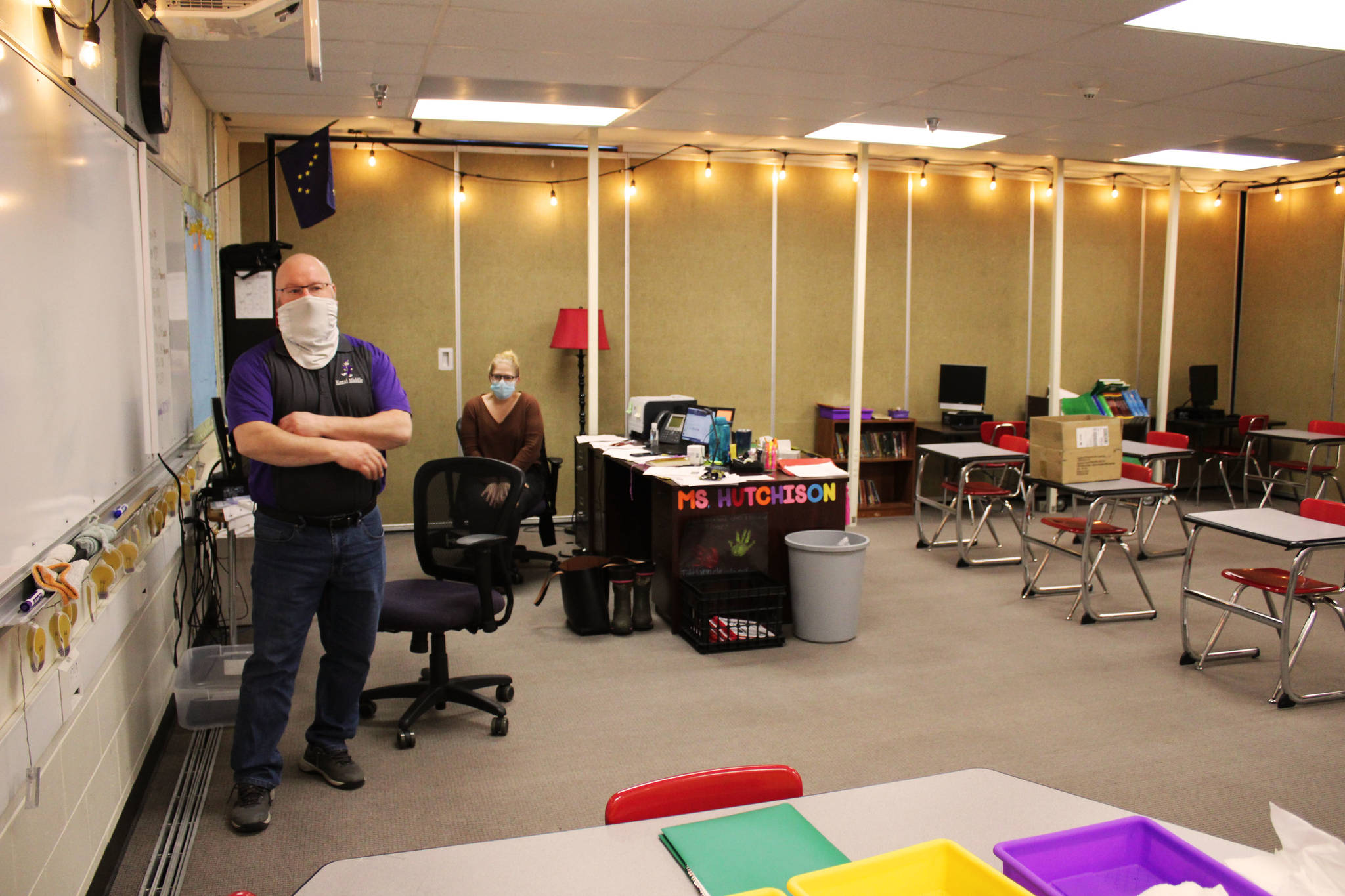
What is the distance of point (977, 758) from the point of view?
12.0 ft

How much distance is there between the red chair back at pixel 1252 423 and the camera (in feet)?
29.2

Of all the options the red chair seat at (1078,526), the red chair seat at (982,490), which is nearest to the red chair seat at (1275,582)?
the red chair seat at (1078,526)

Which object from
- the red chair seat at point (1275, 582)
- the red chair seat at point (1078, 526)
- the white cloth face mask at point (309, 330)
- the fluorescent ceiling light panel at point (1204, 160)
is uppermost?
the fluorescent ceiling light panel at point (1204, 160)

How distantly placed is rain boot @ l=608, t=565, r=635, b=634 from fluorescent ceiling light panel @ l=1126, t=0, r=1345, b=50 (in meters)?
3.65

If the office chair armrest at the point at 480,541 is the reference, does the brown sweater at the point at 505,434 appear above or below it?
above

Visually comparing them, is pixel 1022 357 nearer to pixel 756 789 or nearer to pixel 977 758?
pixel 977 758

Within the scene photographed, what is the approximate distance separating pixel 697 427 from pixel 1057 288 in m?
4.27

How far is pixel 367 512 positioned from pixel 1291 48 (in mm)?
4907

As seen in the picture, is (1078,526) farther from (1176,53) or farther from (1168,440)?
(1176,53)

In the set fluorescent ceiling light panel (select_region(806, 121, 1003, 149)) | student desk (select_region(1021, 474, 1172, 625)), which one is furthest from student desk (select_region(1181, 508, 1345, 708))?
fluorescent ceiling light panel (select_region(806, 121, 1003, 149))

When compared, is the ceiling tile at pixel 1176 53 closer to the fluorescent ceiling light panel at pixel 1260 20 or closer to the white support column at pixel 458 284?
the fluorescent ceiling light panel at pixel 1260 20

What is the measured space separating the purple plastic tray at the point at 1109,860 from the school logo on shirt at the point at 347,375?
259 cm

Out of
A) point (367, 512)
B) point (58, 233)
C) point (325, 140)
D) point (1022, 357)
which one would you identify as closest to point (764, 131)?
point (325, 140)

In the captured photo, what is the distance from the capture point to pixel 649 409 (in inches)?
257
